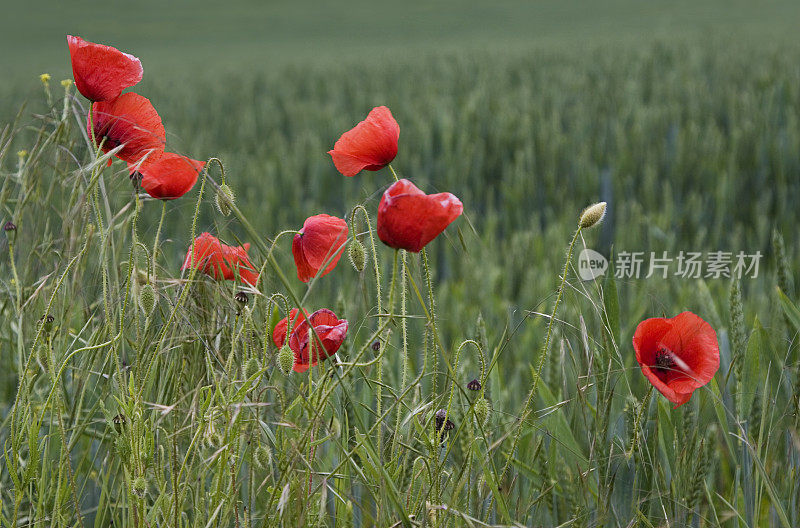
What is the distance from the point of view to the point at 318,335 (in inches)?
28.9

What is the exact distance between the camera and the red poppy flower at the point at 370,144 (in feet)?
2.66

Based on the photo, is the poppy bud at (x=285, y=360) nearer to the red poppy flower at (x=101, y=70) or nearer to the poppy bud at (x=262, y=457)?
the poppy bud at (x=262, y=457)

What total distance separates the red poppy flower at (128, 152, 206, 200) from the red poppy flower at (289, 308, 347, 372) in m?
0.19

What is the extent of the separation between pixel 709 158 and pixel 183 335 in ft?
10.2

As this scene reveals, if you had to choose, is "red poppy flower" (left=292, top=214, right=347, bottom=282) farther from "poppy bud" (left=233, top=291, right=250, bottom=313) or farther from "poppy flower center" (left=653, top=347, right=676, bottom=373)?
"poppy flower center" (left=653, top=347, right=676, bottom=373)

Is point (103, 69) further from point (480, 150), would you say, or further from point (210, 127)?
point (210, 127)

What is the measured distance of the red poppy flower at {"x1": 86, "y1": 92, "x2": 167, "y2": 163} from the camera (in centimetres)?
86

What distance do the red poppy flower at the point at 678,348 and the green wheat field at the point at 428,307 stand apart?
3 cm

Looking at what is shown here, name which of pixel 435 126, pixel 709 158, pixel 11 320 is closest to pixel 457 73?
pixel 435 126

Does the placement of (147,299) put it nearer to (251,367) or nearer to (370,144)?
(251,367)

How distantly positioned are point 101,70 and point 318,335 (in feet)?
1.17

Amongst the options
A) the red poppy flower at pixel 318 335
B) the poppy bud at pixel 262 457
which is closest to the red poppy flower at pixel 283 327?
the red poppy flower at pixel 318 335

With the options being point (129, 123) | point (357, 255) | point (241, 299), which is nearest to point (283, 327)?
point (241, 299)

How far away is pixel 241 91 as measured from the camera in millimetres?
7461
